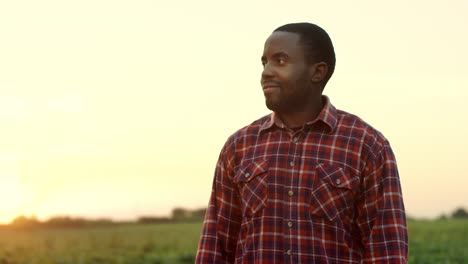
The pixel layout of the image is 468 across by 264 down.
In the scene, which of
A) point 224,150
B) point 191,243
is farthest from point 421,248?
point 224,150

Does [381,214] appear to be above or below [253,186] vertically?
below

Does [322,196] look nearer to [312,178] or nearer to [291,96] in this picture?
[312,178]

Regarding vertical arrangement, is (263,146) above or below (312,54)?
below

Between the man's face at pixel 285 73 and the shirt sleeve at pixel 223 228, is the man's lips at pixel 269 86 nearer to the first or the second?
the man's face at pixel 285 73

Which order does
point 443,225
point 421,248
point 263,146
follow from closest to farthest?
point 263,146
point 421,248
point 443,225

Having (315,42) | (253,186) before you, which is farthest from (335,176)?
(315,42)

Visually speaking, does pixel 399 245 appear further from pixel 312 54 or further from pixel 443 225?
pixel 443 225

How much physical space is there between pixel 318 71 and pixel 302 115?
0.22 meters

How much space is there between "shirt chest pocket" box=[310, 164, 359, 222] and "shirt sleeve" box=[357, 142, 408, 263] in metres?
0.07

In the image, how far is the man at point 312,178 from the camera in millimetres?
3613

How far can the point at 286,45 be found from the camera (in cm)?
365

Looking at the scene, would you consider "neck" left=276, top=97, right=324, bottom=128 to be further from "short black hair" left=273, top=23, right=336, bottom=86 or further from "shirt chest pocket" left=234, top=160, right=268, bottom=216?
"shirt chest pocket" left=234, top=160, right=268, bottom=216

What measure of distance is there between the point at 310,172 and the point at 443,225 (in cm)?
1618

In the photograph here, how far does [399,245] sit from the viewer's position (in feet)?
12.1
